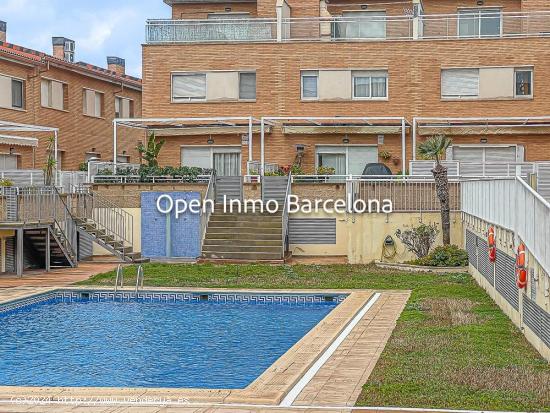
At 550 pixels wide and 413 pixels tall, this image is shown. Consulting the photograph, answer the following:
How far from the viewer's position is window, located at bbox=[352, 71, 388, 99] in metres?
39.4

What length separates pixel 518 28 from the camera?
39.4m

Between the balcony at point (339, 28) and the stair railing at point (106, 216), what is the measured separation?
29.8 feet

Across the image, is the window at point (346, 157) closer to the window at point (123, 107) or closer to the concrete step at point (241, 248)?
the concrete step at point (241, 248)

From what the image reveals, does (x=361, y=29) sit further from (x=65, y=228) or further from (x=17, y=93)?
(x=65, y=228)

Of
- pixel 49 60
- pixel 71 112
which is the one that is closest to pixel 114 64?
pixel 71 112

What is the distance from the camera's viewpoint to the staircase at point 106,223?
32.1 metres

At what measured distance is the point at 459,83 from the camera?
128 feet

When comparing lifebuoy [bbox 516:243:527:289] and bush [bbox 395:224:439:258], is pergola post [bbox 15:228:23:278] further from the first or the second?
lifebuoy [bbox 516:243:527:289]

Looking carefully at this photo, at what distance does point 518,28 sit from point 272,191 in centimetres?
1225

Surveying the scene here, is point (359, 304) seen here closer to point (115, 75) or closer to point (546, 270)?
point (546, 270)

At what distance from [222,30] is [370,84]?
19.9ft

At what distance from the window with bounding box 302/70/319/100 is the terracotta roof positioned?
1102cm

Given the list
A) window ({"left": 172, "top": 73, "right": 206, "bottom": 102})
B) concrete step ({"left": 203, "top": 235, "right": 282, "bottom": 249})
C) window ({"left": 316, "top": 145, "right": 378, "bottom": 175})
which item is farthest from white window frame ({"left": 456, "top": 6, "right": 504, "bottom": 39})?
concrete step ({"left": 203, "top": 235, "right": 282, "bottom": 249})

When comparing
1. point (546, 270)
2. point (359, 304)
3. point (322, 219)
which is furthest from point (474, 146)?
point (546, 270)
